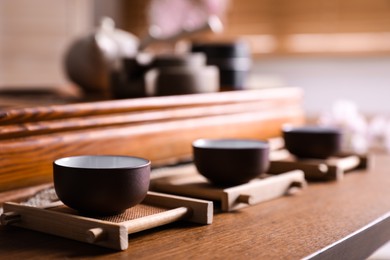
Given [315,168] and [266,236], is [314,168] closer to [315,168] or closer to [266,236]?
[315,168]

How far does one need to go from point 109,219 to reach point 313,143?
2.12ft

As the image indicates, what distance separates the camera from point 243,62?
1.95 metres

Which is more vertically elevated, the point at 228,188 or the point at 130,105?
the point at 130,105

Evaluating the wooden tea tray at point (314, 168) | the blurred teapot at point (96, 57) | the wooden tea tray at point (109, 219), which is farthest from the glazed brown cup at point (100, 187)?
the blurred teapot at point (96, 57)

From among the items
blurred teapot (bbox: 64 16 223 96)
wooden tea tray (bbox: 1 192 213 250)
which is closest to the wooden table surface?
wooden tea tray (bbox: 1 192 213 250)

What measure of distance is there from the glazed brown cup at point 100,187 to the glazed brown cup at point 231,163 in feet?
0.68

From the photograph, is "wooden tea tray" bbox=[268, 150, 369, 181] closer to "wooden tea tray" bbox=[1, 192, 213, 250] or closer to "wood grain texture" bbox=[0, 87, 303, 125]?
"wood grain texture" bbox=[0, 87, 303, 125]

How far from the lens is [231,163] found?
108 cm

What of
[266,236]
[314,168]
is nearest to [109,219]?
[266,236]

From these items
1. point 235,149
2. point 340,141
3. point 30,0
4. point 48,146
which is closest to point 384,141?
point 340,141

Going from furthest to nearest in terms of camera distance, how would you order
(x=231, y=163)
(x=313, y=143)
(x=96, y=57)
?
(x=96, y=57), (x=313, y=143), (x=231, y=163)

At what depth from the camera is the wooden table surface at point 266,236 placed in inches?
31.7

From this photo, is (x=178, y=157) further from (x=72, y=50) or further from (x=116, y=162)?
(x=72, y=50)

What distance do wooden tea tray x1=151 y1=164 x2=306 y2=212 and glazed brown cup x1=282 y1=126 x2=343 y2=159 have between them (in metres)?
0.18
